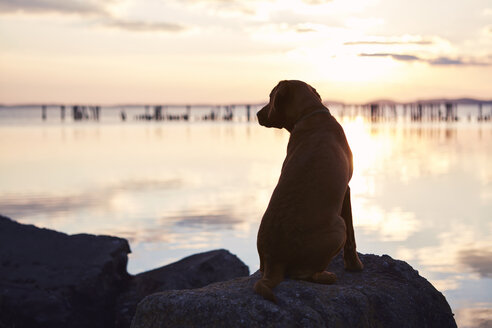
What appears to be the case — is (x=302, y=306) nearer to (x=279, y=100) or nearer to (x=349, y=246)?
(x=349, y=246)

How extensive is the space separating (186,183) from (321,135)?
23913 mm

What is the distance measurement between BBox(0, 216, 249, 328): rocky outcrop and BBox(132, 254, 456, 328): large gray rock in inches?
157

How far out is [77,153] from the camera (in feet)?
159

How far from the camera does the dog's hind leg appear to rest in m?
6.29

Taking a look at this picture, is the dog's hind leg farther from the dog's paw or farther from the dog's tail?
the dog's paw

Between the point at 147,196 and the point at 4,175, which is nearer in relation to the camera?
the point at 147,196

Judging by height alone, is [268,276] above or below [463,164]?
above

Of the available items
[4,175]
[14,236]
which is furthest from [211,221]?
[4,175]

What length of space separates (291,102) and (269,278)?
1.90 m

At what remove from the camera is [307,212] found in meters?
6.46

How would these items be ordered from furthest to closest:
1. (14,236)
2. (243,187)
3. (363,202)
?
(243,187) → (363,202) → (14,236)

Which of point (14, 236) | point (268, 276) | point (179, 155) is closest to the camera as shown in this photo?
point (268, 276)

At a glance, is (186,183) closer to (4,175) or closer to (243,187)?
(243,187)

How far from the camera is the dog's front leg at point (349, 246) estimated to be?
7.05m
